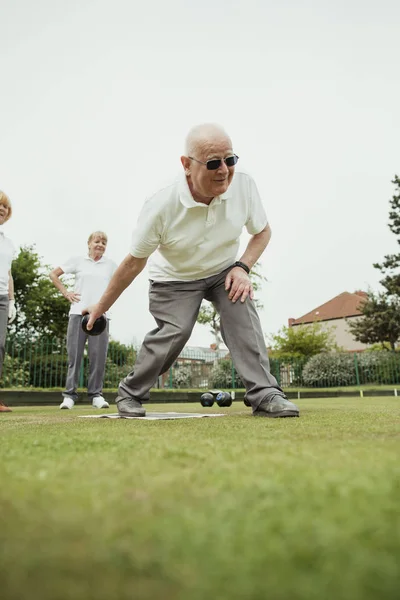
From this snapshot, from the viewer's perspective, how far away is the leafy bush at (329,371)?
22453 millimetres

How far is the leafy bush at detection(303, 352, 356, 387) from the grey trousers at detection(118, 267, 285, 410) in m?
19.8

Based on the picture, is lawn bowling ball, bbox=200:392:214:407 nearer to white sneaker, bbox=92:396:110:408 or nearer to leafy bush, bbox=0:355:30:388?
white sneaker, bbox=92:396:110:408

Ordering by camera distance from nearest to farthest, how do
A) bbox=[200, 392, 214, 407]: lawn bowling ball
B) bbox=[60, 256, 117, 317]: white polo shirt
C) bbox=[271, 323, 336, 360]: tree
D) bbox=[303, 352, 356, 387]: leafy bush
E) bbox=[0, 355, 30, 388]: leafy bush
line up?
bbox=[60, 256, 117, 317]: white polo shirt, bbox=[200, 392, 214, 407]: lawn bowling ball, bbox=[0, 355, 30, 388]: leafy bush, bbox=[303, 352, 356, 387]: leafy bush, bbox=[271, 323, 336, 360]: tree

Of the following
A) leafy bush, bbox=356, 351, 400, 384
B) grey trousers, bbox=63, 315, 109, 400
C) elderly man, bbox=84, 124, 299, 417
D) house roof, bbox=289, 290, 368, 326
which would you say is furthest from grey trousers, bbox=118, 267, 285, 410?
house roof, bbox=289, 290, 368, 326

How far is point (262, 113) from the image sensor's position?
61.1ft

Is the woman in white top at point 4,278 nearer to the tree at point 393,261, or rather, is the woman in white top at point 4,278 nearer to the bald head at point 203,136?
the bald head at point 203,136

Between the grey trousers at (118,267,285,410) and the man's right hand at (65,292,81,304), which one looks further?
the man's right hand at (65,292,81,304)

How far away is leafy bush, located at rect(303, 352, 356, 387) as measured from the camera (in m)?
22.5

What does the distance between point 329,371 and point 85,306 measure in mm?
18433

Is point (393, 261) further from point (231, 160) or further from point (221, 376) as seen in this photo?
point (231, 160)

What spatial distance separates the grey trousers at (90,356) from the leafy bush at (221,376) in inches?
570

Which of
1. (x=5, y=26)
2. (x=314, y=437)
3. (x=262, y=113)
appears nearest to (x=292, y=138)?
(x=262, y=113)

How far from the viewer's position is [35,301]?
2095 centimetres

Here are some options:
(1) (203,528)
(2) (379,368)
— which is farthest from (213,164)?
(2) (379,368)
